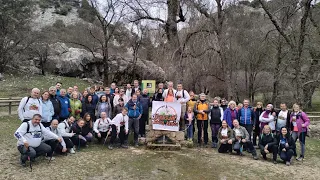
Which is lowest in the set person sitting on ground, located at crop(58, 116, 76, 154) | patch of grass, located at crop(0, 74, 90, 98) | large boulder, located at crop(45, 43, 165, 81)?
person sitting on ground, located at crop(58, 116, 76, 154)

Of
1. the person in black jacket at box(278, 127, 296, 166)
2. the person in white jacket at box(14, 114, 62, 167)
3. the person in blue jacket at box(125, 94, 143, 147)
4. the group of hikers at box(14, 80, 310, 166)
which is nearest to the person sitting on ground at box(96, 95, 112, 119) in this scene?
the group of hikers at box(14, 80, 310, 166)

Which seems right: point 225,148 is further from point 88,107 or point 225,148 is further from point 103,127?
point 88,107

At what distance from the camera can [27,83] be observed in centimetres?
2103

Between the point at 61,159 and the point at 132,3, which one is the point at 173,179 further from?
the point at 132,3

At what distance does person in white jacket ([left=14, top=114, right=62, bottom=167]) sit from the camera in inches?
244

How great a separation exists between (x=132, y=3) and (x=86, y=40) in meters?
12.3

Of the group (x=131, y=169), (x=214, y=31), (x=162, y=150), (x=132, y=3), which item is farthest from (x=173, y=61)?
(x=131, y=169)

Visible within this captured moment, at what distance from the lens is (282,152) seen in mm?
7730

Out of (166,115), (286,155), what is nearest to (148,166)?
(166,115)

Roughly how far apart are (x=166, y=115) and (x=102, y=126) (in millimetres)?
1999

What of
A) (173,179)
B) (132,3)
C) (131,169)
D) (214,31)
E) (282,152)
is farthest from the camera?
(132,3)

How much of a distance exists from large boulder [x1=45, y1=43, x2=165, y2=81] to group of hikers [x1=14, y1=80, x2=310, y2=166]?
48.6 feet

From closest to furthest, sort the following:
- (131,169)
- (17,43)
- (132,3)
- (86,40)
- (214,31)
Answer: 1. (131,169)
2. (214,31)
3. (132,3)
4. (17,43)
5. (86,40)

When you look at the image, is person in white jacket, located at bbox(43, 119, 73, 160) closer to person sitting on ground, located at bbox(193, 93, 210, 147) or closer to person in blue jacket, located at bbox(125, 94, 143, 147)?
person in blue jacket, located at bbox(125, 94, 143, 147)
